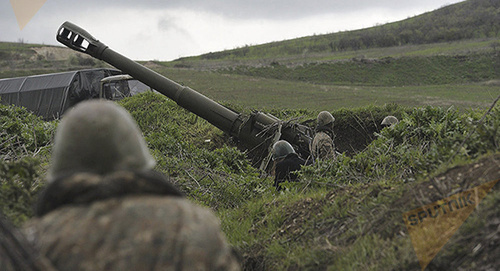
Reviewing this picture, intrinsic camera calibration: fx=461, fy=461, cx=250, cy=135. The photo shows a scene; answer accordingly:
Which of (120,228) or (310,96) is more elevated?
(120,228)

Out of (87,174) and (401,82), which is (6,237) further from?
(401,82)

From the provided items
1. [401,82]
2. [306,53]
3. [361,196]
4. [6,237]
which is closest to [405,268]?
[361,196]

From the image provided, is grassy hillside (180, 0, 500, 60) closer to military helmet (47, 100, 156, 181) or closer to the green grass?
the green grass

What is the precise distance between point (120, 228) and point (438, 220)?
247 centimetres

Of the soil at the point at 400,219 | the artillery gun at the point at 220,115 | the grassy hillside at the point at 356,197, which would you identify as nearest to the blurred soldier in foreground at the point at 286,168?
the grassy hillside at the point at 356,197

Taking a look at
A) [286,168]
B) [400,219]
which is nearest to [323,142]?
[286,168]

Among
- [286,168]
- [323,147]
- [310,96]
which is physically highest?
[323,147]

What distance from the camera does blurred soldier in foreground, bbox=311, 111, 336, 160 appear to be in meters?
8.25

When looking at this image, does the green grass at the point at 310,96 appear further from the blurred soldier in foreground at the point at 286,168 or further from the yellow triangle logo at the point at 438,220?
the yellow triangle logo at the point at 438,220

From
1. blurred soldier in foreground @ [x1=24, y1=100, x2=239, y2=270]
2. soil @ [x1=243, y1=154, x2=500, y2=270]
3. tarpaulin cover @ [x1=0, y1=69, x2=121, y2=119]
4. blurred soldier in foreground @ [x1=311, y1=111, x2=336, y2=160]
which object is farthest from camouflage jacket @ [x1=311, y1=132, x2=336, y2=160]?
tarpaulin cover @ [x1=0, y1=69, x2=121, y2=119]

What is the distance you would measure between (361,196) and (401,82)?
37019 mm

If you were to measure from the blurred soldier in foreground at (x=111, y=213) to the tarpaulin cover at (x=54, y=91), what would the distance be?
688 inches

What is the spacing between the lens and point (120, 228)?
6.01 feet

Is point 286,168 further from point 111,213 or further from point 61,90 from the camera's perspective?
point 61,90
